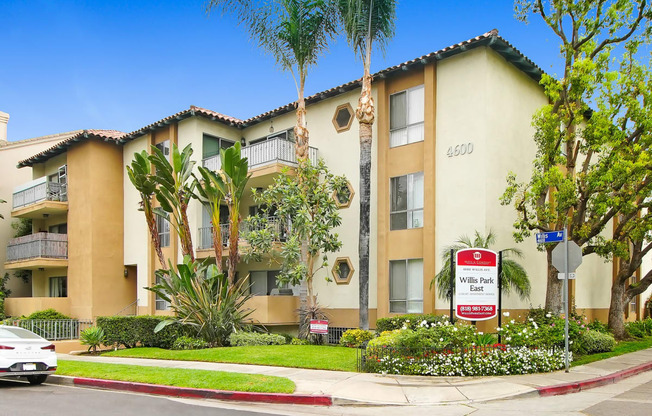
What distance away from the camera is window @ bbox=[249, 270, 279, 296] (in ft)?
78.1

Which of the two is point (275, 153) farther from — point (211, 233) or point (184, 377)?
point (184, 377)

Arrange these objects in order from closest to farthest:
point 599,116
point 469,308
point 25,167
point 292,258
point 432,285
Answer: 1. point 469,308
2. point 599,116
3. point 432,285
4. point 292,258
5. point 25,167

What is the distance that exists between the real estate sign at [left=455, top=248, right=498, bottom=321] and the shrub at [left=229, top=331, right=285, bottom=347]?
7358 mm

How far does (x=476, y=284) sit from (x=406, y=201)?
613cm

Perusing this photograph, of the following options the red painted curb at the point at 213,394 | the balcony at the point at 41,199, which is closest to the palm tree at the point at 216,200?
the red painted curb at the point at 213,394

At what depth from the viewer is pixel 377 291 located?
19359 millimetres

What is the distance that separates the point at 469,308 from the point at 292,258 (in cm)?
737

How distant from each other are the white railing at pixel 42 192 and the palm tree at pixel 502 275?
20.9m

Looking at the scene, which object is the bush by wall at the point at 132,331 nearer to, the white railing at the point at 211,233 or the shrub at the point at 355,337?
the white railing at the point at 211,233

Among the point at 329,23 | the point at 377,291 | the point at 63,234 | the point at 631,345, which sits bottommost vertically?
the point at 631,345

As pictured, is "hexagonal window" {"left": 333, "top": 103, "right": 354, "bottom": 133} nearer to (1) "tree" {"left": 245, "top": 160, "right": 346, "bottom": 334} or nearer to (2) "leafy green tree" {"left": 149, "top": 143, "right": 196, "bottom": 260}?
(1) "tree" {"left": 245, "top": 160, "right": 346, "bottom": 334}

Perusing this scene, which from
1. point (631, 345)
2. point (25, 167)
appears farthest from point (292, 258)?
point (25, 167)

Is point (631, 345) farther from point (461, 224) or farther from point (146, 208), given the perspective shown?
point (146, 208)

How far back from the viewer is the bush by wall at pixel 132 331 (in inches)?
765
